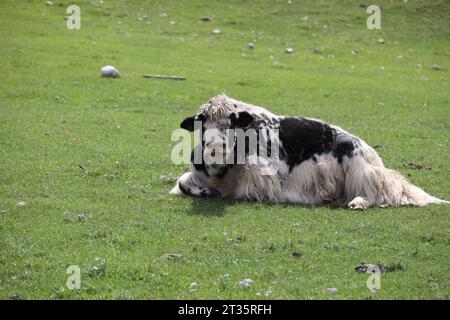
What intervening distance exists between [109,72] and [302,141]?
39.9 feet

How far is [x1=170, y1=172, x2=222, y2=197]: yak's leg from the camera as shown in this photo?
11414mm

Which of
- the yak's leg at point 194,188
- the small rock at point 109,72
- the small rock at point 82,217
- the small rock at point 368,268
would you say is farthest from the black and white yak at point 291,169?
the small rock at point 109,72

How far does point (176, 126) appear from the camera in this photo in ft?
57.8

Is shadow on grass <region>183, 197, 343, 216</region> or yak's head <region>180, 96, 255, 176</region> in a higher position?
yak's head <region>180, 96, 255, 176</region>

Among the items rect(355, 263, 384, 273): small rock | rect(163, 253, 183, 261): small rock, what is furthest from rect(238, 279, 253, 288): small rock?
rect(355, 263, 384, 273): small rock

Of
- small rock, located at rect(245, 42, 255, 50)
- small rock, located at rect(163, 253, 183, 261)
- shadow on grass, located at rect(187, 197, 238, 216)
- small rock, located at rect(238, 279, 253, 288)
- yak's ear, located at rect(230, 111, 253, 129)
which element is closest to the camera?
small rock, located at rect(238, 279, 253, 288)

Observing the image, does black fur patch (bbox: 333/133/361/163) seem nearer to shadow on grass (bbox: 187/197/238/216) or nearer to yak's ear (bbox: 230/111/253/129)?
yak's ear (bbox: 230/111/253/129)

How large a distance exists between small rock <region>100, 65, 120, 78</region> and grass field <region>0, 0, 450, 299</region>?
347 millimetres

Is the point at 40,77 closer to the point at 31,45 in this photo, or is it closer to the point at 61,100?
the point at 61,100

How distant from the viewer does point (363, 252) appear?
8906mm

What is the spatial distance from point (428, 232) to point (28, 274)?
→ 4.95m

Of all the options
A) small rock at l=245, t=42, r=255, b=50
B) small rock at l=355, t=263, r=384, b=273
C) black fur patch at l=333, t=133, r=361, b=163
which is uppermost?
black fur patch at l=333, t=133, r=361, b=163

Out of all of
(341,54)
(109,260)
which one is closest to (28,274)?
(109,260)

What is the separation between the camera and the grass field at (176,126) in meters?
8.07
